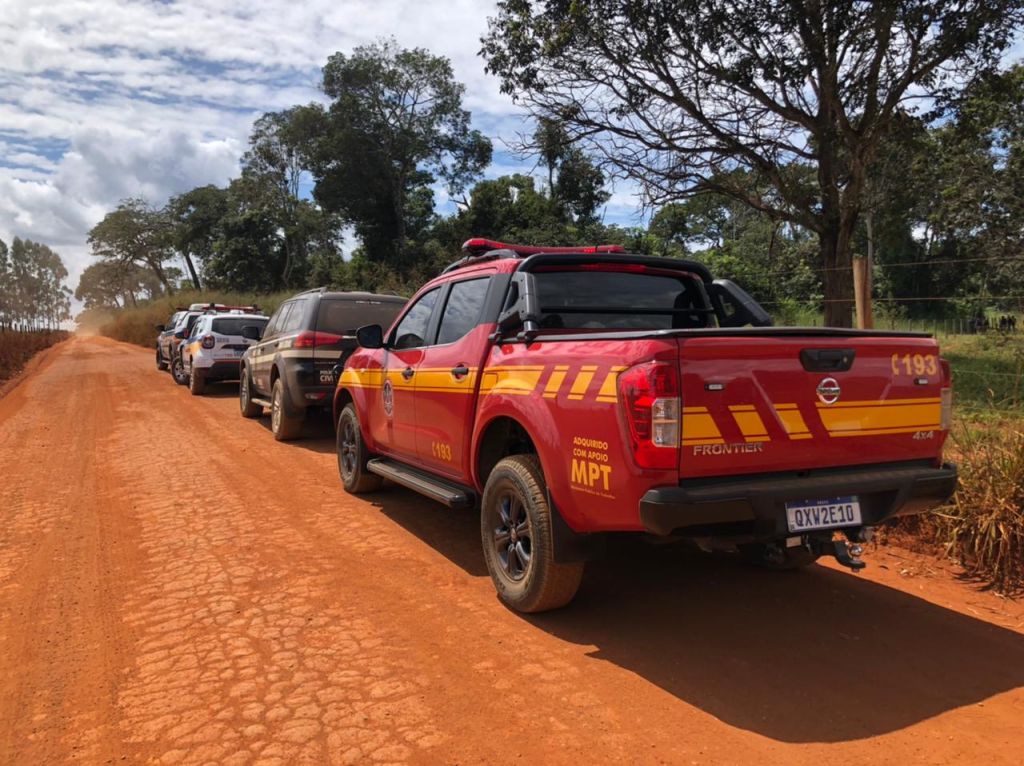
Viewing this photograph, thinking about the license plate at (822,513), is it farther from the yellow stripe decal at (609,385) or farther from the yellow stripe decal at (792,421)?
the yellow stripe decal at (609,385)

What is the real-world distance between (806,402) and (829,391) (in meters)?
0.14

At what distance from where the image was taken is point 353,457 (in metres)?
6.45

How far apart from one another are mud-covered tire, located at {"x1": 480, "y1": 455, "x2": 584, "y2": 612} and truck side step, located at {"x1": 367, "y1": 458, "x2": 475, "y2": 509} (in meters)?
0.29

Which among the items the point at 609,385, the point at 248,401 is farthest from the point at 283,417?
the point at 609,385

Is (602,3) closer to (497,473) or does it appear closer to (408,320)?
(408,320)

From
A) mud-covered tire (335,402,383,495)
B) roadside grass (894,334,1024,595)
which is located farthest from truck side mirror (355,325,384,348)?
roadside grass (894,334,1024,595)

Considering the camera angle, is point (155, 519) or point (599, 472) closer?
point (599, 472)

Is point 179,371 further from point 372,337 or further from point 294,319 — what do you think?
point 372,337

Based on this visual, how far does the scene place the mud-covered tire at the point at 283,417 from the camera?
8859mm

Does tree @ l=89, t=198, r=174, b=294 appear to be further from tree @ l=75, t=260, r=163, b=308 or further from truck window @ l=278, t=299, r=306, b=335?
truck window @ l=278, t=299, r=306, b=335

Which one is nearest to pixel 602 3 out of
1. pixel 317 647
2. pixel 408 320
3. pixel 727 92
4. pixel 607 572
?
pixel 727 92

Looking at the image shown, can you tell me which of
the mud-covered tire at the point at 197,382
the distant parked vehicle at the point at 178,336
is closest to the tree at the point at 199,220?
the distant parked vehicle at the point at 178,336

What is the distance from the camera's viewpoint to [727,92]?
1230 cm

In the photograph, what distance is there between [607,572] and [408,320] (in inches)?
100
